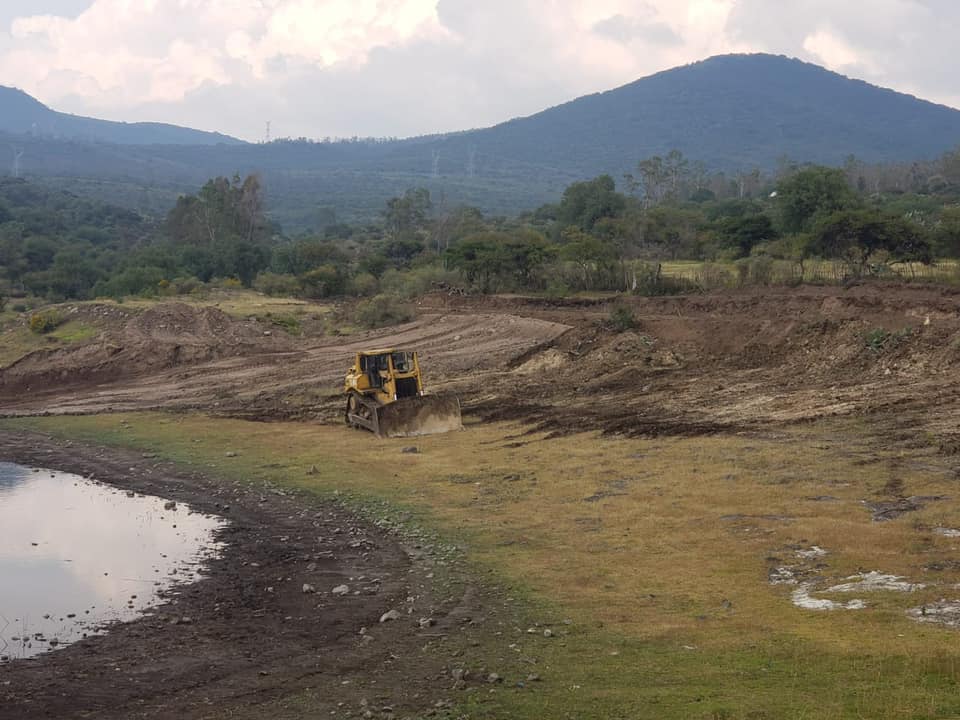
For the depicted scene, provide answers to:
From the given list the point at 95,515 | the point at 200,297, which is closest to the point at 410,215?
the point at 200,297

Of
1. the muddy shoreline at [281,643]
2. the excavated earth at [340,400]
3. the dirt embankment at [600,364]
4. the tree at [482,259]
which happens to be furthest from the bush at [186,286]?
the muddy shoreline at [281,643]

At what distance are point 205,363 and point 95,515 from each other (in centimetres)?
2509

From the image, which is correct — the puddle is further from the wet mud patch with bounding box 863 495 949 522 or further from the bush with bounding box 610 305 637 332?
the bush with bounding box 610 305 637 332

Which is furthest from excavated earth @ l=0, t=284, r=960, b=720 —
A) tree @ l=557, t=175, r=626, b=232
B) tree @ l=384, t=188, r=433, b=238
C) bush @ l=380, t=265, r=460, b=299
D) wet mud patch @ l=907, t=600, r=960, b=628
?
tree @ l=384, t=188, r=433, b=238

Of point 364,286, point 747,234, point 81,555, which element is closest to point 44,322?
point 364,286

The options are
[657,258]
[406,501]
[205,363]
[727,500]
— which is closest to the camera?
[727,500]

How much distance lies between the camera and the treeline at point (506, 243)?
2007 inches

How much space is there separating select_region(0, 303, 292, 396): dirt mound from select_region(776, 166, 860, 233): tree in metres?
34.5

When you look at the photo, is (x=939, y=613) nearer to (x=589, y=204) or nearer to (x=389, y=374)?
(x=389, y=374)

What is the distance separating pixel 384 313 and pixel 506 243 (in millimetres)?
9164

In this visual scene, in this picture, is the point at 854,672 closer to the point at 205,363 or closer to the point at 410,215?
the point at 205,363

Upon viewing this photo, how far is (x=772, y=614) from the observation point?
610 inches

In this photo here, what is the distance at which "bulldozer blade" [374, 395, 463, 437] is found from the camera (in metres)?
33.4

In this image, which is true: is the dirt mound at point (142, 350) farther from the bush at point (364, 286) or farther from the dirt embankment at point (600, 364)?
the bush at point (364, 286)
